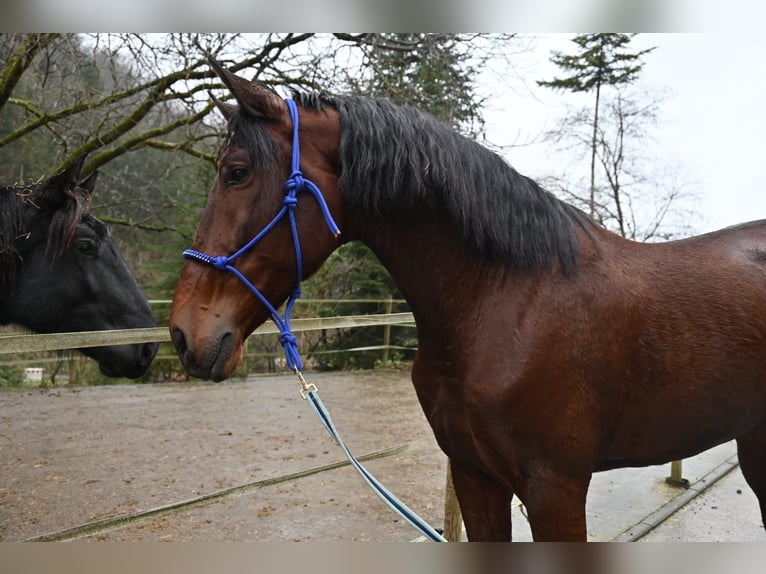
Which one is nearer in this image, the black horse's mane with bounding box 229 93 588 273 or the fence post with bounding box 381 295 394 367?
the black horse's mane with bounding box 229 93 588 273

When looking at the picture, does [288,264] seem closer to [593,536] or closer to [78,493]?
[593,536]

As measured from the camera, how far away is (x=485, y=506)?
5.19ft

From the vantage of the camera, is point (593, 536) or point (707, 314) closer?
point (707, 314)

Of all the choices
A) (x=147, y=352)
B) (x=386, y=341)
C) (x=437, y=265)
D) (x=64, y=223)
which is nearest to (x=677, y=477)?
(x=437, y=265)

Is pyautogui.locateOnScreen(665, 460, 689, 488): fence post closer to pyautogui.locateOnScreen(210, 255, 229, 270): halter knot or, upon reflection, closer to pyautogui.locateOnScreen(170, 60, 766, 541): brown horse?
pyautogui.locateOnScreen(170, 60, 766, 541): brown horse

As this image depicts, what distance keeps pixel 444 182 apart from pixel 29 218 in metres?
2.21

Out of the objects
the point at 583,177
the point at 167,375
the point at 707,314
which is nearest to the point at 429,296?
the point at 707,314

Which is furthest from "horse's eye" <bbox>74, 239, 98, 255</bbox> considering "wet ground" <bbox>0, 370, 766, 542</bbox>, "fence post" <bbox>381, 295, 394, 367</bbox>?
"fence post" <bbox>381, 295, 394, 367</bbox>

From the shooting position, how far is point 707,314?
5.09ft

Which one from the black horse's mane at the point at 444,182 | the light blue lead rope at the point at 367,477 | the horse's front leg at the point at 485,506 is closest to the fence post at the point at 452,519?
the horse's front leg at the point at 485,506

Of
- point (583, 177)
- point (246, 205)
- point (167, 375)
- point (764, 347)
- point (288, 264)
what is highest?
point (583, 177)

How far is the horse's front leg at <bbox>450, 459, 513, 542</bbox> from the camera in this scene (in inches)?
61.9

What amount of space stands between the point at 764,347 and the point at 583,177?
13.1 ft

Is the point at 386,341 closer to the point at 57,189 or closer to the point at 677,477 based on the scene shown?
the point at 677,477
